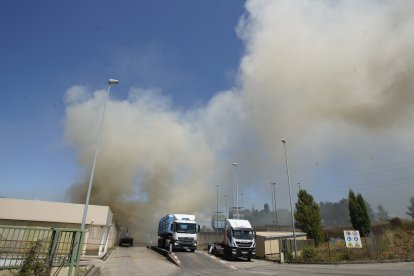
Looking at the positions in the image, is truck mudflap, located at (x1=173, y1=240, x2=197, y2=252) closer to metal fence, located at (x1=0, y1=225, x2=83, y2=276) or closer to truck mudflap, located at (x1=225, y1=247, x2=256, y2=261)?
truck mudflap, located at (x1=225, y1=247, x2=256, y2=261)

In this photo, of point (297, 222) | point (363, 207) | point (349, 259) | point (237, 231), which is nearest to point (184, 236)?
point (237, 231)

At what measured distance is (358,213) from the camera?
132 ft

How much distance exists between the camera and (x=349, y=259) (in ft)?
70.2

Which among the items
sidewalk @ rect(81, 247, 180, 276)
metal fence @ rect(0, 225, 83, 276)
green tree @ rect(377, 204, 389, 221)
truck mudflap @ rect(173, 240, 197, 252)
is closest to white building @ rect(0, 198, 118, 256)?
truck mudflap @ rect(173, 240, 197, 252)

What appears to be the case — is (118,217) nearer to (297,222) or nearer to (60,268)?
(297,222)

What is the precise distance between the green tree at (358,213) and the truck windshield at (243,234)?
74.6ft

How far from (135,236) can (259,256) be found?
4900cm

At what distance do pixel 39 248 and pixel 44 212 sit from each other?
1270 inches

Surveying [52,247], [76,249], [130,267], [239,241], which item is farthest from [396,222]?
[52,247]

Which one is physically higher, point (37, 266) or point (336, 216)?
point (336, 216)

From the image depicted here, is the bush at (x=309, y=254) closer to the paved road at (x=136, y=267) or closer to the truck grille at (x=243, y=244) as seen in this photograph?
the truck grille at (x=243, y=244)

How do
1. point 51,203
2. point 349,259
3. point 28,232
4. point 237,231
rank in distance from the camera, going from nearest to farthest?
point 28,232
point 349,259
point 237,231
point 51,203

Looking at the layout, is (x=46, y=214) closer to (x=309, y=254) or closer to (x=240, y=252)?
(x=240, y=252)

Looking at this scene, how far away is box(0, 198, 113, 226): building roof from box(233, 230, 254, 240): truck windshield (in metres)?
19.9
